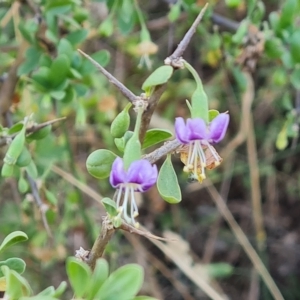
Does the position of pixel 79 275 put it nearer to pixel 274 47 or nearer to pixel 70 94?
pixel 70 94

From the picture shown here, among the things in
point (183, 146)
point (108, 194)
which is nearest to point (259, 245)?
point (108, 194)

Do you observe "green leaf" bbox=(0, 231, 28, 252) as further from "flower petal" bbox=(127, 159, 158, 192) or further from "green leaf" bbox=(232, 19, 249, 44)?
"green leaf" bbox=(232, 19, 249, 44)

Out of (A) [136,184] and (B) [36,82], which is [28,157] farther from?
(A) [136,184]

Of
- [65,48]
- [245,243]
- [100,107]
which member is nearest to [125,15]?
[65,48]

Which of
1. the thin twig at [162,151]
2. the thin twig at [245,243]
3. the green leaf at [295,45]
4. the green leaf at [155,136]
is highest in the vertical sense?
the thin twig at [162,151]

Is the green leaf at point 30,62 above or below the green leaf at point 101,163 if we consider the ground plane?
below

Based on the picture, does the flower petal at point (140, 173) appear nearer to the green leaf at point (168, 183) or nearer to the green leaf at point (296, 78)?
the green leaf at point (168, 183)

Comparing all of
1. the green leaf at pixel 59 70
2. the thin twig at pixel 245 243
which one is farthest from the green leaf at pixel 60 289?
the thin twig at pixel 245 243
